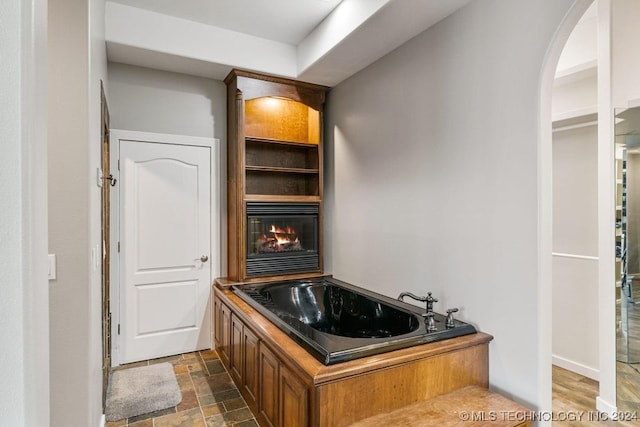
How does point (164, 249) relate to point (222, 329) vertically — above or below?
above

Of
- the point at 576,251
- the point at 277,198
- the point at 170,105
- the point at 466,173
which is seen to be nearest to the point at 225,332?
the point at 277,198

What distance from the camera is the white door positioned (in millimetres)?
3535

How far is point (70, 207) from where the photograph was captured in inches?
65.6

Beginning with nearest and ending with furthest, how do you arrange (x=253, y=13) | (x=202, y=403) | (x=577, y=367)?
1. (x=202, y=403)
2. (x=253, y=13)
3. (x=577, y=367)

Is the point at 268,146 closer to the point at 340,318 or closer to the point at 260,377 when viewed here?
the point at 340,318

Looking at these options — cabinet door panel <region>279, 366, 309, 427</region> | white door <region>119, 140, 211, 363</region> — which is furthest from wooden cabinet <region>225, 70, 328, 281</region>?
cabinet door panel <region>279, 366, 309, 427</region>

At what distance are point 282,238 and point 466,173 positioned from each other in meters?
2.13

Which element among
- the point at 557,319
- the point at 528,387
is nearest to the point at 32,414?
the point at 528,387

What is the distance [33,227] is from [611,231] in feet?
10.3

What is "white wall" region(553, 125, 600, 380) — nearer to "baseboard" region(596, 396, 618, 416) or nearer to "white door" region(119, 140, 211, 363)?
"baseboard" region(596, 396, 618, 416)

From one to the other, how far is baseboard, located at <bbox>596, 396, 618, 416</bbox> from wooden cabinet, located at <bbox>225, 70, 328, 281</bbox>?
110 inches

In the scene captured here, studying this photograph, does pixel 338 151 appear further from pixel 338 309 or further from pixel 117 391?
pixel 117 391

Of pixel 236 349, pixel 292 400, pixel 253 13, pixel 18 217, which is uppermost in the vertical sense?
pixel 253 13

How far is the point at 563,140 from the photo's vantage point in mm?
3475
